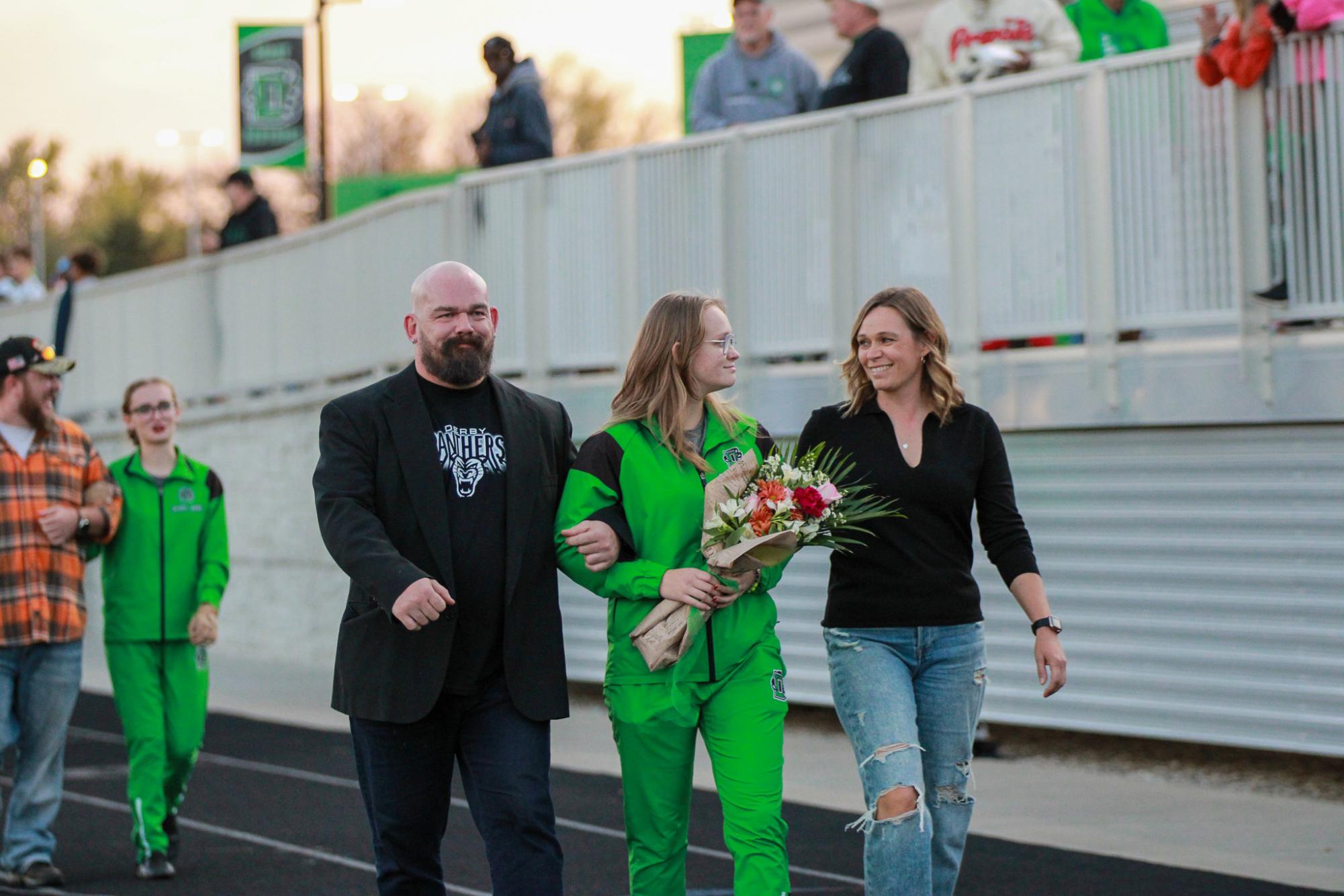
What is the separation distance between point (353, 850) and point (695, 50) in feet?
37.4

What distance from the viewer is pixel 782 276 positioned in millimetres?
13516

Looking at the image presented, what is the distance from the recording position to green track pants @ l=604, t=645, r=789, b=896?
5.84 m

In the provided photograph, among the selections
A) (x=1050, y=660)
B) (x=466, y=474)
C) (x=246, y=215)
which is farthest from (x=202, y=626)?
(x=246, y=215)

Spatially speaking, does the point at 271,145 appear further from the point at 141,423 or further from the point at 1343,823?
the point at 1343,823

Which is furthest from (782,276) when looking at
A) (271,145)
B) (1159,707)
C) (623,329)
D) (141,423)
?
(271,145)

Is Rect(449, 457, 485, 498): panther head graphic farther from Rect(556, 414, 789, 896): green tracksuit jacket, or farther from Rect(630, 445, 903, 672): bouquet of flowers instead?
Rect(630, 445, 903, 672): bouquet of flowers

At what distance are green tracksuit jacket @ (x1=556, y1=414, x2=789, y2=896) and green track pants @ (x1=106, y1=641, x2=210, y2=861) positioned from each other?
12.4 feet

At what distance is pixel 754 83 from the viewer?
1436 cm

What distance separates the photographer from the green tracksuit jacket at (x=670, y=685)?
19.2 feet

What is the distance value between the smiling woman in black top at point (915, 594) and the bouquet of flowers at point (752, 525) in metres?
0.28

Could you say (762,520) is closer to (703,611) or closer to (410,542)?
(703,611)

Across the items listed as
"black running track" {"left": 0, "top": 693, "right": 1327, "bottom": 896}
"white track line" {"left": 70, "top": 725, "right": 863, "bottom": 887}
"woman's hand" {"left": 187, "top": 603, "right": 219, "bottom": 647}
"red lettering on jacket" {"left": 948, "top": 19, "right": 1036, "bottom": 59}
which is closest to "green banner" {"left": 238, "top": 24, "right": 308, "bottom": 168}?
"white track line" {"left": 70, "top": 725, "right": 863, "bottom": 887}

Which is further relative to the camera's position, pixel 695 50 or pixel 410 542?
pixel 695 50

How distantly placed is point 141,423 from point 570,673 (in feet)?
22.7
